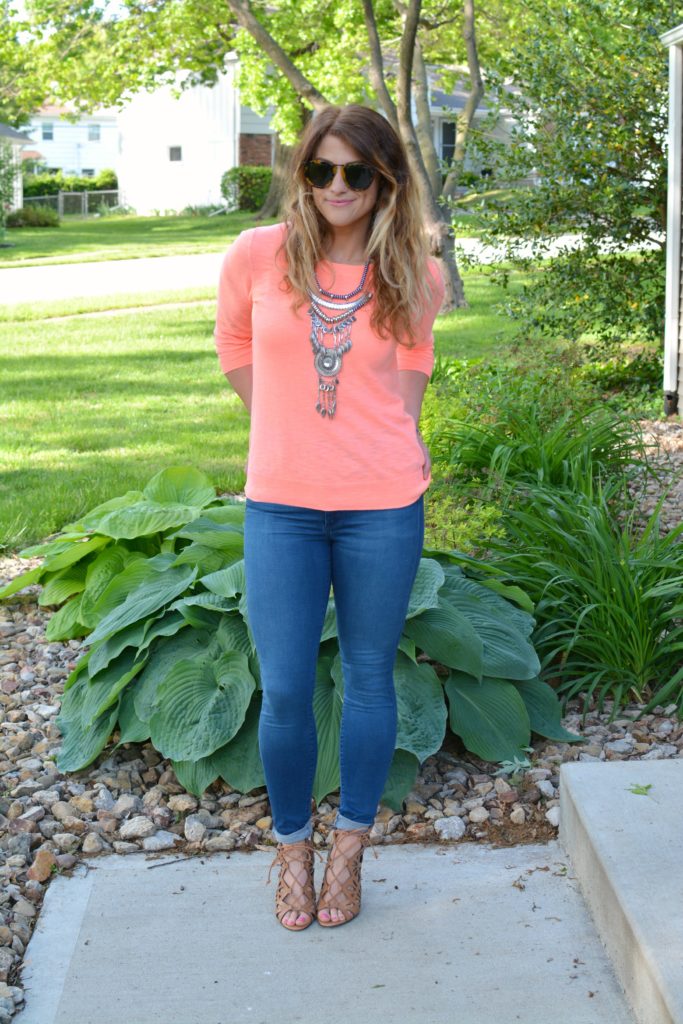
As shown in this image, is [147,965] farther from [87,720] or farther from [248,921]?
[87,720]

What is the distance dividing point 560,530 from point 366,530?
77.4 inches

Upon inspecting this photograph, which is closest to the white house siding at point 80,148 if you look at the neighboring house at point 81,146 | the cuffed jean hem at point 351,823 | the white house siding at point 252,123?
the neighboring house at point 81,146

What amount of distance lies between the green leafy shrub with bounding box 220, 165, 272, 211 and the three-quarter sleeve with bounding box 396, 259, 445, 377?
3235cm

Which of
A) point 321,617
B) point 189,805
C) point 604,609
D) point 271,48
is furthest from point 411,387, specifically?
point 271,48

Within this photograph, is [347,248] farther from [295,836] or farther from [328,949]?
[328,949]

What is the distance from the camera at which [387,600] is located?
2.67 metres

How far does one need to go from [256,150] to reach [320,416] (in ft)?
114

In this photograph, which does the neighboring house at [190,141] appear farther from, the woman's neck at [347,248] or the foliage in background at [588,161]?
the woman's neck at [347,248]

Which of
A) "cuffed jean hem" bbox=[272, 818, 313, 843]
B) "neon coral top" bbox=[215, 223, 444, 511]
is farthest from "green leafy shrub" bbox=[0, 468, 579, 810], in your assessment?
"neon coral top" bbox=[215, 223, 444, 511]

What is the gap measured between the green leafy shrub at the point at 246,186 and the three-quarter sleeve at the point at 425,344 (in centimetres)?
3235

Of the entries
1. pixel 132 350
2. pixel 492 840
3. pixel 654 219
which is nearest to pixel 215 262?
pixel 132 350

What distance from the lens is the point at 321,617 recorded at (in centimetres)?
271

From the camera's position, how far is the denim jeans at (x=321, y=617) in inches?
104

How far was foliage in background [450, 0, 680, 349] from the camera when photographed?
29.3 feet
